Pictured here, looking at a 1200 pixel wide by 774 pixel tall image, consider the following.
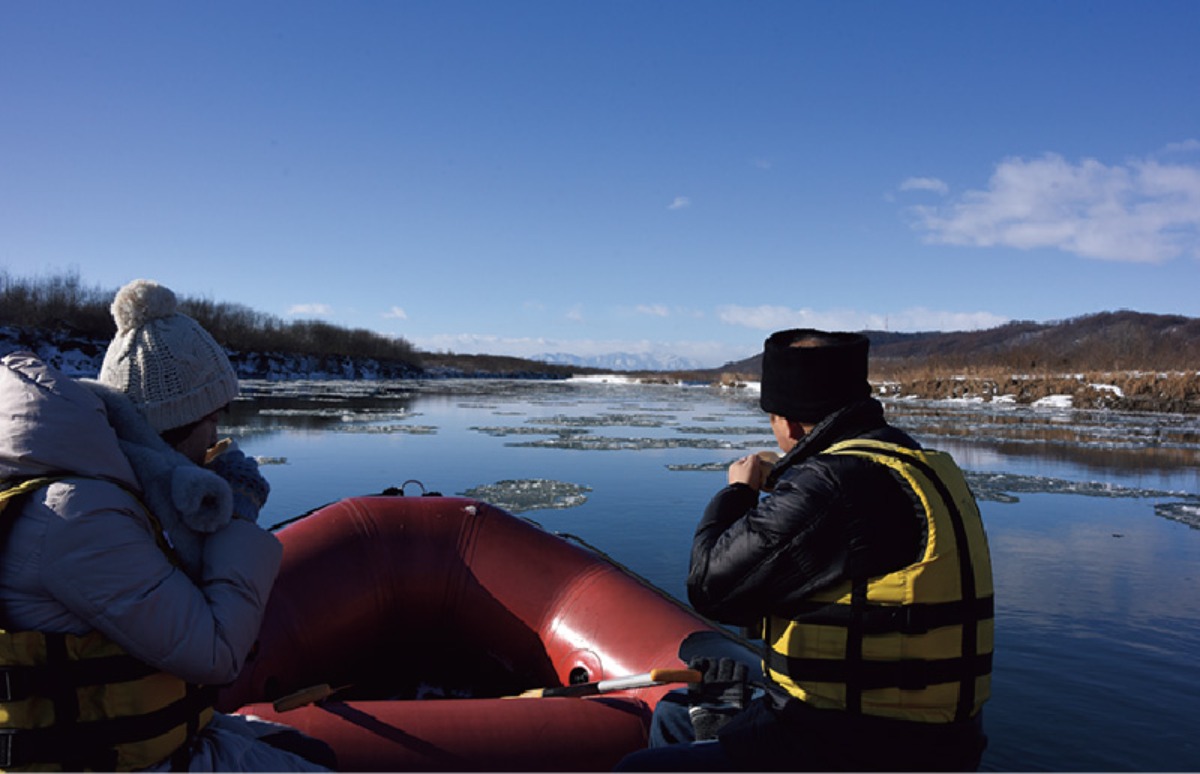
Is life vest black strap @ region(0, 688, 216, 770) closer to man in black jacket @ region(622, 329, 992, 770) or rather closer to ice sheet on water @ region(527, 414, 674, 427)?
man in black jacket @ region(622, 329, 992, 770)

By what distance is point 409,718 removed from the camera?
2354 mm

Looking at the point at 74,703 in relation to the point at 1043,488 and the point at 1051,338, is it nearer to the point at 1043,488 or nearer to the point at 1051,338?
the point at 1043,488

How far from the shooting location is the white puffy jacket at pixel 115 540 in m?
1.17

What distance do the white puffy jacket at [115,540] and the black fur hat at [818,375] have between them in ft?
3.56

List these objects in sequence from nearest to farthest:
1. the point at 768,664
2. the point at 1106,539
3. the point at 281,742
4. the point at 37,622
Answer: the point at 37,622
the point at 768,664
the point at 281,742
the point at 1106,539

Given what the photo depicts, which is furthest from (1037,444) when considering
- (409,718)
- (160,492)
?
(160,492)

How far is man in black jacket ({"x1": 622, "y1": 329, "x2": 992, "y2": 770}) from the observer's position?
1.35 meters

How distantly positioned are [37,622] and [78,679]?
0.12 meters

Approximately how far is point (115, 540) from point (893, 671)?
1287mm

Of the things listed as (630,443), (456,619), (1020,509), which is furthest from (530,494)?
(630,443)

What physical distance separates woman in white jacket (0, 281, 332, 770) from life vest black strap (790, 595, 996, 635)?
1011 mm

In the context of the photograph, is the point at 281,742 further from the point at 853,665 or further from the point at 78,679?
the point at 853,665

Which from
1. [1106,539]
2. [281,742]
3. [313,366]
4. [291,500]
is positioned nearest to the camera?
[281,742]

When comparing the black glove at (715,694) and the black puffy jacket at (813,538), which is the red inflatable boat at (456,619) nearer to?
the black glove at (715,694)
